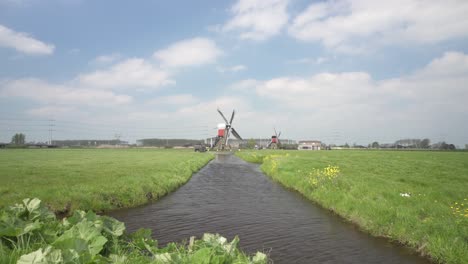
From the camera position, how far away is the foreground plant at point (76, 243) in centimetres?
329

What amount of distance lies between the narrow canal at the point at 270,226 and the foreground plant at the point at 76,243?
5142 millimetres

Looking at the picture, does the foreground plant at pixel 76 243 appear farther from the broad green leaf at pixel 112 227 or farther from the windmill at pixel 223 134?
the windmill at pixel 223 134

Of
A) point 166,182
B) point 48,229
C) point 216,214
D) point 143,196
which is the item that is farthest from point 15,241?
point 166,182

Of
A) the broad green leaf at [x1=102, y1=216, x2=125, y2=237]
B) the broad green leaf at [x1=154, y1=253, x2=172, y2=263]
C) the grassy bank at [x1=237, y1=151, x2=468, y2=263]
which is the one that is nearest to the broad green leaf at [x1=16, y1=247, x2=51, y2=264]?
the broad green leaf at [x1=154, y1=253, x2=172, y2=263]

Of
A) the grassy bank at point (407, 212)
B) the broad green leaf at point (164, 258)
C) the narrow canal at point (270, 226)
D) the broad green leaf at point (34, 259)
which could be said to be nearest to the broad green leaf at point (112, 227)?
the broad green leaf at point (164, 258)

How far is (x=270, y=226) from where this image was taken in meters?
12.0

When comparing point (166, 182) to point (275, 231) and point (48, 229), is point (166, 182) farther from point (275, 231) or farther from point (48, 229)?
point (48, 229)

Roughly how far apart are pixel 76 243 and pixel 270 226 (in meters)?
A: 9.39

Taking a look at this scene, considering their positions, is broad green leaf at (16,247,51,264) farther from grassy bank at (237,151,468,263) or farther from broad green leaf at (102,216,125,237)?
grassy bank at (237,151,468,263)

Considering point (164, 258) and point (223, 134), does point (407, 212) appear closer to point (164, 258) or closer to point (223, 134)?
point (164, 258)

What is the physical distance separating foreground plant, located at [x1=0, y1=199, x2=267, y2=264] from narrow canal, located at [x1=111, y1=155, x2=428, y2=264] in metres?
5.14

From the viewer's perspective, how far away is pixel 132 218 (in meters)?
12.9

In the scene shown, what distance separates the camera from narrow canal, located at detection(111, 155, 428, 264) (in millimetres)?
9203

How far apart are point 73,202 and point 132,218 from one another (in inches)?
121
